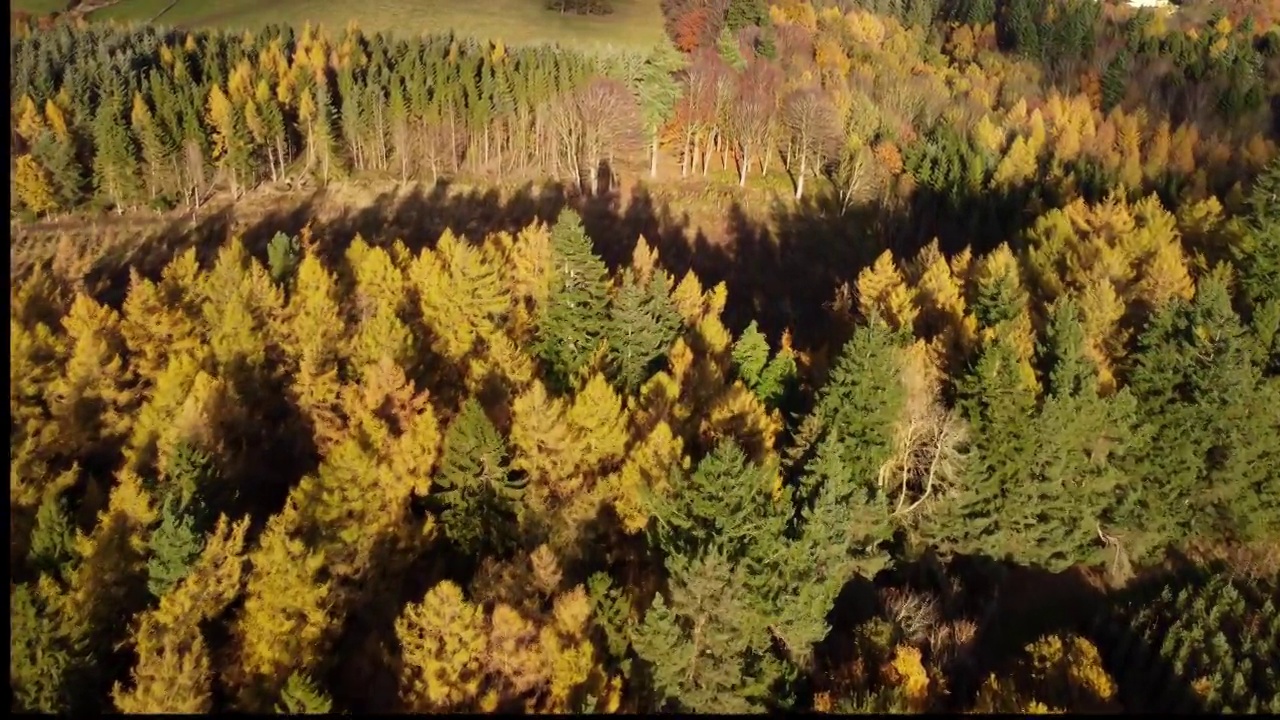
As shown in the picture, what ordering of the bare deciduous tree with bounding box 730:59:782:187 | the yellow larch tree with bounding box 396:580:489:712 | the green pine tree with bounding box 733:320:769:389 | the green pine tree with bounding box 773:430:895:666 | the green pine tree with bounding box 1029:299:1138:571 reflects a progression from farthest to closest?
the bare deciduous tree with bounding box 730:59:782:187, the green pine tree with bounding box 733:320:769:389, the green pine tree with bounding box 1029:299:1138:571, the green pine tree with bounding box 773:430:895:666, the yellow larch tree with bounding box 396:580:489:712

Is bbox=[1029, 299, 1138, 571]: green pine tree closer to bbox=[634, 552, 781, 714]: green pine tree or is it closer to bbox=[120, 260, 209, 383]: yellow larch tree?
bbox=[634, 552, 781, 714]: green pine tree

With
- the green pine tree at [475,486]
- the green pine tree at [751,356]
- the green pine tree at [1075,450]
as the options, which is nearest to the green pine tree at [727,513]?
the green pine tree at [475,486]

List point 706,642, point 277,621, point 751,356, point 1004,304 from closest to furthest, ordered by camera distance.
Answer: point 277,621, point 706,642, point 751,356, point 1004,304

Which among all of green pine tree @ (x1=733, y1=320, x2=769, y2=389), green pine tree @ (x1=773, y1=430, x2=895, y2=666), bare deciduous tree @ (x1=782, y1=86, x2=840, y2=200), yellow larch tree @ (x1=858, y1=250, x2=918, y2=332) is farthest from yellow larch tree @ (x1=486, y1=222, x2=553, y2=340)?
bare deciduous tree @ (x1=782, y1=86, x2=840, y2=200)

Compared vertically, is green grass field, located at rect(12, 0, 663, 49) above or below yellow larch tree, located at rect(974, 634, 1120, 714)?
above

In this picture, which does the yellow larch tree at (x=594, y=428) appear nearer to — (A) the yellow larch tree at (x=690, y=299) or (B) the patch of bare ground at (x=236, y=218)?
(A) the yellow larch tree at (x=690, y=299)

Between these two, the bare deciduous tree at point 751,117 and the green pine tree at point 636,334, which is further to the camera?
the bare deciduous tree at point 751,117

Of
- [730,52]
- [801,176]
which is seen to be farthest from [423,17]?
[801,176]

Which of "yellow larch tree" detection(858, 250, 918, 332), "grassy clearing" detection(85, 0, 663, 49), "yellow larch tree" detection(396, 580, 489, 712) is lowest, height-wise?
"yellow larch tree" detection(396, 580, 489, 712)

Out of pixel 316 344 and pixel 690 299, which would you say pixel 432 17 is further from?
pixel 316 344
